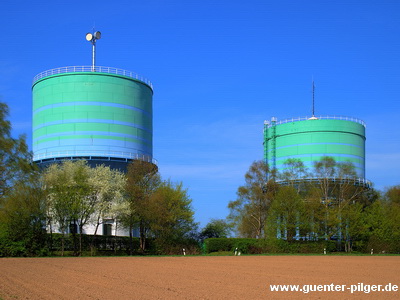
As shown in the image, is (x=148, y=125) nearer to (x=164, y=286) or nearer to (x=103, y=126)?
(x=103, y=126)

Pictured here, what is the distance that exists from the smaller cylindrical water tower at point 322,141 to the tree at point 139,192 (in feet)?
61.8

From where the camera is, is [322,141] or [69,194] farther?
[322,141]

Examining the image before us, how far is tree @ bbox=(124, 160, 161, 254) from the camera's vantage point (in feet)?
175

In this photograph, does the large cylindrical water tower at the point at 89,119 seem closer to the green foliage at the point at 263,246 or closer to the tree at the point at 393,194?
the green foliage at the point at 263,246

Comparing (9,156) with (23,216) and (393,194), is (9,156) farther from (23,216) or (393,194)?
(393,194)

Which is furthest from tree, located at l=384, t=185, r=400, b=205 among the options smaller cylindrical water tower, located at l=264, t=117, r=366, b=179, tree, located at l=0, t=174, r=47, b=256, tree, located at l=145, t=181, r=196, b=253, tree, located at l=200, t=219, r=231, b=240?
tree, located at l=0, t=174, r=47, b=256

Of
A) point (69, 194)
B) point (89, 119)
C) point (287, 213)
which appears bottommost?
point (287, 213)

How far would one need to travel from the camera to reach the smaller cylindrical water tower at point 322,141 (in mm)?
64688

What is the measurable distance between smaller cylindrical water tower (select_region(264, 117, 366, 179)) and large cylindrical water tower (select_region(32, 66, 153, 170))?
19.0 metres

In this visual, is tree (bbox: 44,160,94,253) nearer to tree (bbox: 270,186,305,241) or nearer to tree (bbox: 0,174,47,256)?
tree (bbox: 0,174,47,256)

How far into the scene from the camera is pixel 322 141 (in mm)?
64812

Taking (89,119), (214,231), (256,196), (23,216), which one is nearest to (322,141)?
(256,196)

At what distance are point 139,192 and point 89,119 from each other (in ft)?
28.8

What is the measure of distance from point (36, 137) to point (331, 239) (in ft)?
112
